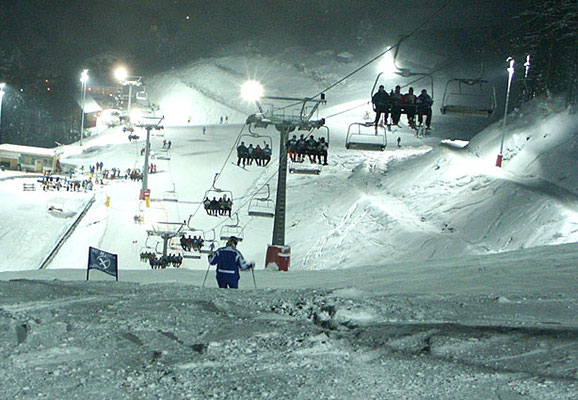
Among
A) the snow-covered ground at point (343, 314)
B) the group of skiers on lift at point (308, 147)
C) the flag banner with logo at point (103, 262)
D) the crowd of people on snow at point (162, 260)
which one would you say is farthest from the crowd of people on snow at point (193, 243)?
the flag banner with logo at point (103, 262)

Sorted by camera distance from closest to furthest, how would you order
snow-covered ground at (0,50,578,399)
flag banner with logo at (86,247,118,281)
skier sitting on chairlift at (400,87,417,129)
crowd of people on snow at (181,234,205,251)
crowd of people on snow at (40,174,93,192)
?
snow-covered ground at (0,50,578,399) < flag banner with logo at (86,247,118,281) < skier sitting on chairlift at (400,87,417,129) < crowd of people on snow at (181,234,205,251) < crowd of people on snow at (40,174,93,192)

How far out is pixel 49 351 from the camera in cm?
469

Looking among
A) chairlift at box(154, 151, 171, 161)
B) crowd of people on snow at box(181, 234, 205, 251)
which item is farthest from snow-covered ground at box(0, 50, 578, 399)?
chairlift at box(154, 151, 171, 161)

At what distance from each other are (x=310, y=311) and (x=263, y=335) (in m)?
1.09

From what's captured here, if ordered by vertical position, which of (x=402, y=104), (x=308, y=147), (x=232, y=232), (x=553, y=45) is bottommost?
(x=232, y=232)

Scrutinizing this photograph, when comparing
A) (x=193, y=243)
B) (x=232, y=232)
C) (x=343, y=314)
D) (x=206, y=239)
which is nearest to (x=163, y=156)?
(x=206, y=239)

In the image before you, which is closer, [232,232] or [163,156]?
[232,232]

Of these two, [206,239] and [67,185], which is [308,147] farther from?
[67,185]

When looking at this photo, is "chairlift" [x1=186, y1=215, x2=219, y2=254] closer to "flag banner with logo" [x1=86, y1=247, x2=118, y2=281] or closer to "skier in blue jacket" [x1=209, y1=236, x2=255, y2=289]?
"flag banner with logo" [x1=86, y1=247, x2=118, y2=281]

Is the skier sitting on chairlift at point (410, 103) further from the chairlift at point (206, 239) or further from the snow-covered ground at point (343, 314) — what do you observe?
the chairlift at point (206, 239)

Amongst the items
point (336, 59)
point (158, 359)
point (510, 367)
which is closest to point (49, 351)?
point (158, 359)

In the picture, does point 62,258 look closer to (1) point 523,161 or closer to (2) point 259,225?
(2) point 259,225

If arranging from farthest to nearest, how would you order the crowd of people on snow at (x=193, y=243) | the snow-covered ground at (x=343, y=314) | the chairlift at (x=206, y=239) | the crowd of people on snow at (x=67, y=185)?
the crowd of people on snow at (x=67, y=185) → the crowd of people on snow at (x=193, y=243) → the chairlift at (x=206, y=239) → the snow-covered ground at (x=343, y=314)


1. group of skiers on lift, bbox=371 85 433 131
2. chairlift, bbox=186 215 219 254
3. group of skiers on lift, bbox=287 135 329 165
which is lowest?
chairlift, bbox=186 215 219 254
